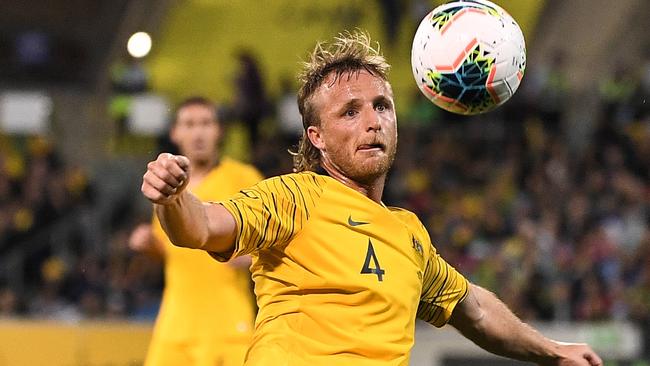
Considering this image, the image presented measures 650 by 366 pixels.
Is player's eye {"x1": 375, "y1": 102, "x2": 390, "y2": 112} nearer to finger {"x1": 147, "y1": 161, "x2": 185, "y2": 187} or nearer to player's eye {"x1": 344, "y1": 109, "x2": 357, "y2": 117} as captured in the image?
player's eye {"x1": 344, "y1": 109, "x2": 357, "y2": 117}

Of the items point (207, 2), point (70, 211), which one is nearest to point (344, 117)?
point (70, 211)

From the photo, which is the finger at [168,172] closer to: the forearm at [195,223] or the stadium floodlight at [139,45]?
the forearm at [195,223]

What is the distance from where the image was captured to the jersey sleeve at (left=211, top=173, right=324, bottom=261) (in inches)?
142

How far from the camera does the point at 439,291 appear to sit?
4.43m

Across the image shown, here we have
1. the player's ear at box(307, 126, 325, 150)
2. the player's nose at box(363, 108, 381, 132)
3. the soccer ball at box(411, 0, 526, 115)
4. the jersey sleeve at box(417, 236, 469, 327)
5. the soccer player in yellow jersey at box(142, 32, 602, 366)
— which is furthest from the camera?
the soccer ball at box(411, 0, 526, 115)

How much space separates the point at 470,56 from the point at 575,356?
4.25ft

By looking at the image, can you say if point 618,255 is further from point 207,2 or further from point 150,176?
point 150,176

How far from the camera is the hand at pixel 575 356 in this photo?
4.54m

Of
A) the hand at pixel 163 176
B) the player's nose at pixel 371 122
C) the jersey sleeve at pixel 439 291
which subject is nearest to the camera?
the hand at pixel 163 176

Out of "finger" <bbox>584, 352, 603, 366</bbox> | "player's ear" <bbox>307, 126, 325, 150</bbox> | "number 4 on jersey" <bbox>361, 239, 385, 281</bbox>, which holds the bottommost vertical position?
"finger" <bbox>584, 352, 603, 366</bbox>

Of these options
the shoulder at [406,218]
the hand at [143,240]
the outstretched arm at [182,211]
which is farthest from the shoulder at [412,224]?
the hand at [143,240]

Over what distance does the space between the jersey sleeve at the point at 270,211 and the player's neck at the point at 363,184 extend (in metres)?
0.17

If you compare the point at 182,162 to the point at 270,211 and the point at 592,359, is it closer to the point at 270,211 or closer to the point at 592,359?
the point at 270,211

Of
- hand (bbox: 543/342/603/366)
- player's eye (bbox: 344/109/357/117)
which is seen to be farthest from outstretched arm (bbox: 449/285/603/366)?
player's eye (bbox: 344/109/357/117)
